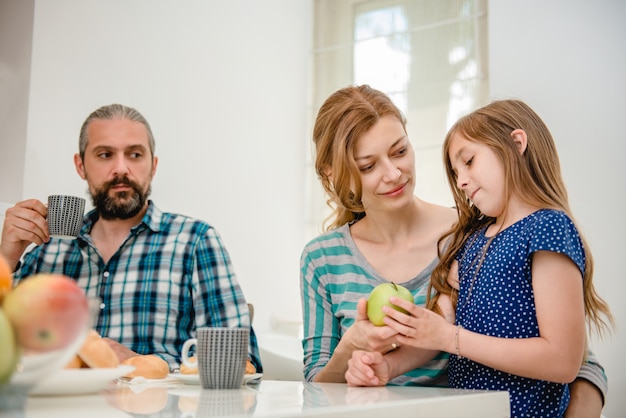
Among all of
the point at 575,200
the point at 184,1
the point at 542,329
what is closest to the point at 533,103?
the point at 575,200

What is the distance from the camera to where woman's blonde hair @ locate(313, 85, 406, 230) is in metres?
1.69

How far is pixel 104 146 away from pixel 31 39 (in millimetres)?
908

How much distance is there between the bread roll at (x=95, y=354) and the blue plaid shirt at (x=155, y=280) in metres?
1.17

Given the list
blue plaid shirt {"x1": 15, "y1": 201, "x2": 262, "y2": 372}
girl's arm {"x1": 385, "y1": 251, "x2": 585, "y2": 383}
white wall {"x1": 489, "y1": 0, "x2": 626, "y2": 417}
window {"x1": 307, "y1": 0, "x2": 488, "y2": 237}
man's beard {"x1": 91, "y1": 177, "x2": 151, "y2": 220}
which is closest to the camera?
girl's arm {"x1": 385, "y1": 251, "x2": 585, "y2": 383}

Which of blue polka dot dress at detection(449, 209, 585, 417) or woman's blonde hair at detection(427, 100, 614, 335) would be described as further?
woman's blonde hair at detection(427, 100, 614, 335)

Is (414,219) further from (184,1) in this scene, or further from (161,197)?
(184,1)

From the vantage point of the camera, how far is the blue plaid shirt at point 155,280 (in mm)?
1932

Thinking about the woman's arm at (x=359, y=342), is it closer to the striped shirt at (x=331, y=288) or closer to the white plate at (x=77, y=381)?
the striped shirt at (x=331, y=288)

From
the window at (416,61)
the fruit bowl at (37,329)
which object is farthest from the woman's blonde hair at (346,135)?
the window at (416,61)

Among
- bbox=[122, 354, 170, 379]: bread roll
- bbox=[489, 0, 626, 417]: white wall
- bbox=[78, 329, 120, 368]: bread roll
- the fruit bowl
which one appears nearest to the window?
bbox=[489, 0, 626, 417]: white wall

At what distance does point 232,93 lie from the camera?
13.3 feet

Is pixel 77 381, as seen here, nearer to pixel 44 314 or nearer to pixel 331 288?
pixel 44 314

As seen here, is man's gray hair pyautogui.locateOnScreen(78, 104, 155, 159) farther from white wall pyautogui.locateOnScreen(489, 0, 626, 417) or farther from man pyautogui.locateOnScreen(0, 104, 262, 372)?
white wall pyautogui.locateOnScreen(489, 0, 626, 417)

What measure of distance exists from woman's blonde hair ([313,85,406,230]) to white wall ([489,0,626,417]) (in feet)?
6.50
